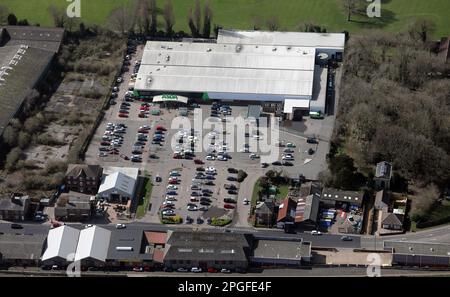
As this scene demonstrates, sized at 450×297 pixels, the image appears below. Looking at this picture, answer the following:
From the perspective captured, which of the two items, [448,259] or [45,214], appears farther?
[45,214]

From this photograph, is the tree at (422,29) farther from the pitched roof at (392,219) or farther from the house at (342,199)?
the pitched roof at (392,219)

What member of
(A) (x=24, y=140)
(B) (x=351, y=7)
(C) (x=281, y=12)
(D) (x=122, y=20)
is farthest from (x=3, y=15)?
(B) (x=351, y=7)

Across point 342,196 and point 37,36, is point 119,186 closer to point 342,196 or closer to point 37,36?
point 342,196

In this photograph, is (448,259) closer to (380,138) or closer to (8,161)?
(380,138)

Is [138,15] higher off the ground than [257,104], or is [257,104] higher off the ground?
[138,15]

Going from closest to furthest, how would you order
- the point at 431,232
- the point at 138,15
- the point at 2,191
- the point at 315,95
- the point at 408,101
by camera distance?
the point at 431,232 < the point at 2,191 < the point at 408,101 < the point at 315,95 < the point at 138,15

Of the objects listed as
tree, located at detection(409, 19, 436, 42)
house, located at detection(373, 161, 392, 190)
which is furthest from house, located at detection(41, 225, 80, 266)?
tree, located at detection(409, 19, 436, 42)
